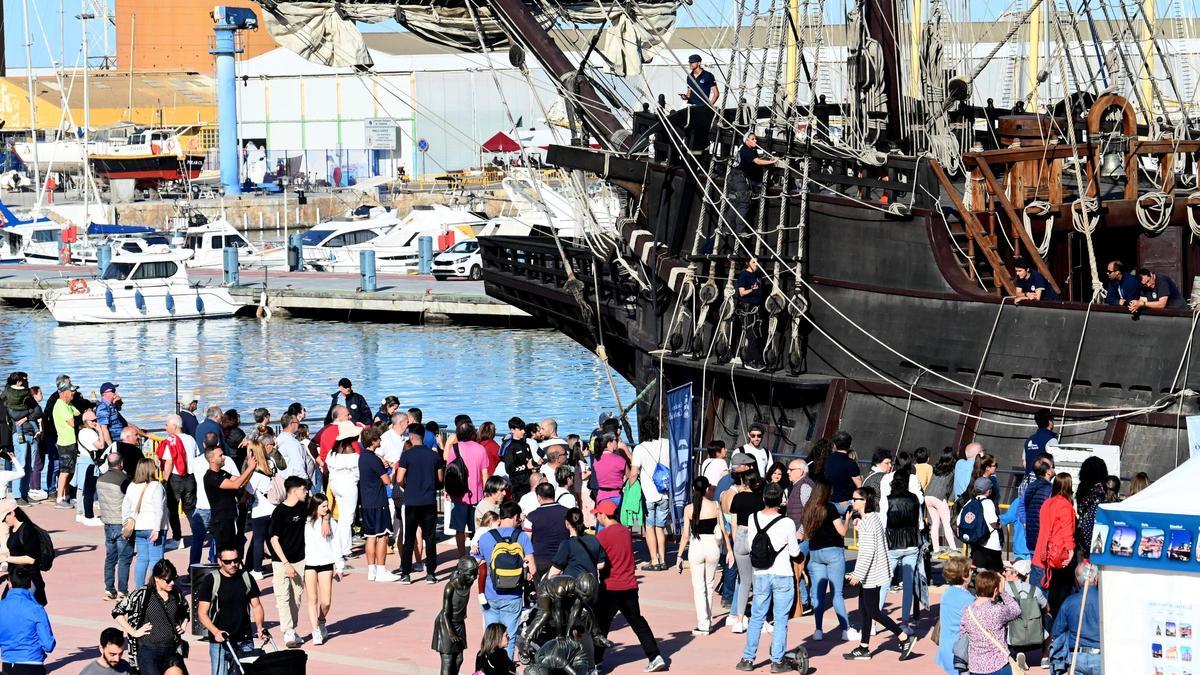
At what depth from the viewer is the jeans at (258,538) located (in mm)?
15109

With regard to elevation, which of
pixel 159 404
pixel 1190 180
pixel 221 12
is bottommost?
pixel 159 404

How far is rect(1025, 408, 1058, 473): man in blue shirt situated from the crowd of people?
0.13ft

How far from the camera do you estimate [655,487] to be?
15.9 m

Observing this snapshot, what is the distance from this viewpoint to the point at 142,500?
47.7 ft

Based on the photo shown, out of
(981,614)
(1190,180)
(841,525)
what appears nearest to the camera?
(981,614)

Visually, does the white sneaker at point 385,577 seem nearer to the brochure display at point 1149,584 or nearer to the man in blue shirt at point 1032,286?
the man in blue shirt at point 1032,286

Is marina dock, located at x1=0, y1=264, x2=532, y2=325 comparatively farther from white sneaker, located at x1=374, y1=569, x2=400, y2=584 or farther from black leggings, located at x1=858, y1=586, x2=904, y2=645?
black leggings, located at x1=858, y1=586, x2=904, y2=645

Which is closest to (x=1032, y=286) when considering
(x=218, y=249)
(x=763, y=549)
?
(x=763, y=549)

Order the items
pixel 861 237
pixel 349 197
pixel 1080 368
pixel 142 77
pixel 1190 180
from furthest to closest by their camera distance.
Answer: pixel 142 77, pixel 349 197, pixel 1190 180, pixel 861 237, pixel 1080 368

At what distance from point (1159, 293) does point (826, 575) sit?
222 inches

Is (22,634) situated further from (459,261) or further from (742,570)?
(459,261)

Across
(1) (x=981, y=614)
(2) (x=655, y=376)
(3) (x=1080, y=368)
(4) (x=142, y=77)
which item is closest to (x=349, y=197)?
(4) (x=142, y=77)

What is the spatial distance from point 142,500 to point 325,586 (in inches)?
73.9

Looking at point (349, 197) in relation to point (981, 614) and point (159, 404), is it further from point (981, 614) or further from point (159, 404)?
point (981, 614)
